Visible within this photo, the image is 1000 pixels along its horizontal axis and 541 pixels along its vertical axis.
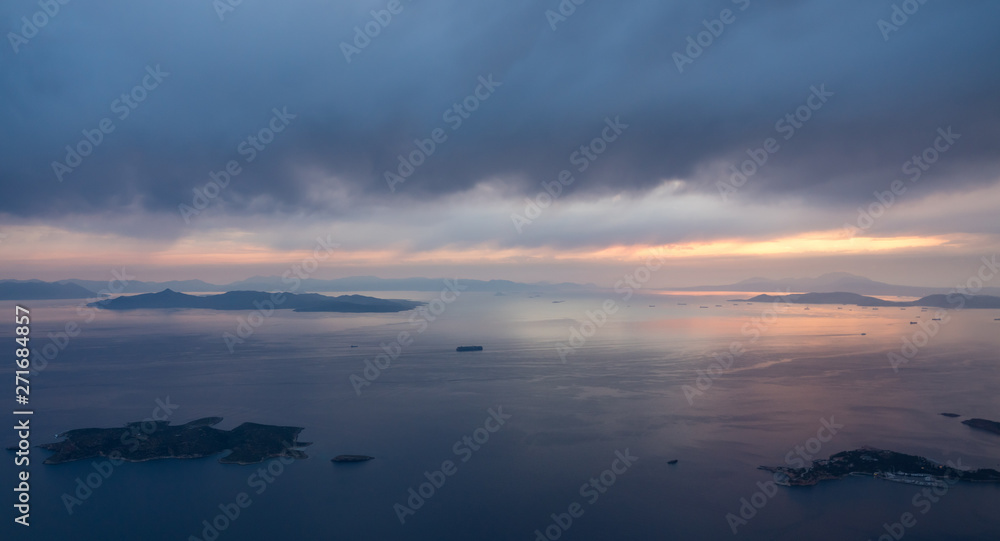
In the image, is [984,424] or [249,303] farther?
[249,303]

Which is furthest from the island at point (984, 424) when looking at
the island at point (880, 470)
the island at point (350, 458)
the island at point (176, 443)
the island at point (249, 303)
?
the island at point (249, 303)

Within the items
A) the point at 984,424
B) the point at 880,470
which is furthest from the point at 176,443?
the point at 984,424

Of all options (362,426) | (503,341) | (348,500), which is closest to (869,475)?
(348,500)

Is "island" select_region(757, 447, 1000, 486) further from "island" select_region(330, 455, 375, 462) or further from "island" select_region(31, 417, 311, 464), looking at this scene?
"island" select_region(31, 417, 311, 464)

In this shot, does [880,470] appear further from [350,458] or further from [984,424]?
[350,458]

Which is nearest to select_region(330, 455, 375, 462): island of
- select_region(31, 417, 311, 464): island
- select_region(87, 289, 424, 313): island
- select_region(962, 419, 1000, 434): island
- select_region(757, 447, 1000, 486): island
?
select_region(31, 417, 311, 464): island

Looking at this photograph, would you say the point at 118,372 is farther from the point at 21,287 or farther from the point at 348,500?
the point at 21,287

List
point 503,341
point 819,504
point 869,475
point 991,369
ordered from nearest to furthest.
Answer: point 819,504, point 869,475, point 991,369, point 503,341
